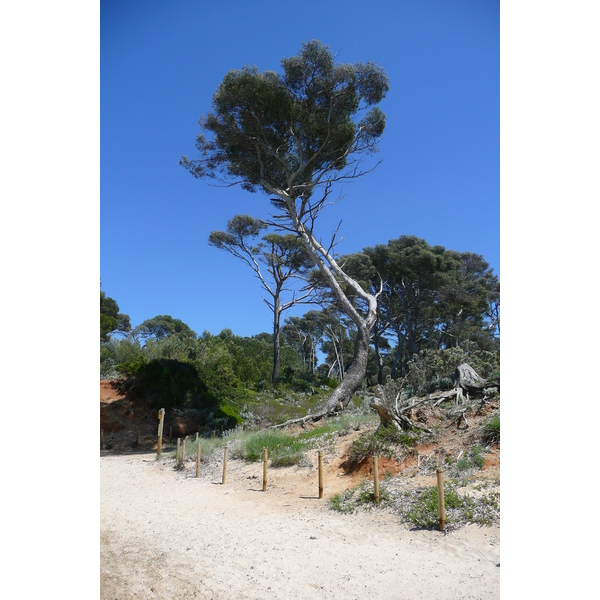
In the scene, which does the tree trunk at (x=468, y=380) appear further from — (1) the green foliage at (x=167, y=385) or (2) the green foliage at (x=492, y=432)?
(1) the green foliage at (x=167, y=385)

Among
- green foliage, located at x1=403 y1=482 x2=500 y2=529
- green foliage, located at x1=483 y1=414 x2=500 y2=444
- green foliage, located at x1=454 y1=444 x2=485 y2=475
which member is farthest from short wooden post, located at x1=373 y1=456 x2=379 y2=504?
green foliage, located at x1=483 y1=414 x2=500 y2=444

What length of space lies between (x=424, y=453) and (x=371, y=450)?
0.66m

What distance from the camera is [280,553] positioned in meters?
3.39

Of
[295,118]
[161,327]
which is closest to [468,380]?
[295,118]

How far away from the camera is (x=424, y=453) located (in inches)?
211

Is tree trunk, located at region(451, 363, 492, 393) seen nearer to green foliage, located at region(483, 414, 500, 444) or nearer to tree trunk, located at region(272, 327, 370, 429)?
green foliage, located at region(483, 414, 500, 444)

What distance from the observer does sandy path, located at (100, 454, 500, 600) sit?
272 centimetres

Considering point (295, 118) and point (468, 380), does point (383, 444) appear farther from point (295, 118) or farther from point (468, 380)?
point (295, 118)

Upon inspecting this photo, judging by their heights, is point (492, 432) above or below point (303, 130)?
below

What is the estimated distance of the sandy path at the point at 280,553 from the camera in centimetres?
272

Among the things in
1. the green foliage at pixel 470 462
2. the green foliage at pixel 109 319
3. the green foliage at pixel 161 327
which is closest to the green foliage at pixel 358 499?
the green foliage at pixel 470 462

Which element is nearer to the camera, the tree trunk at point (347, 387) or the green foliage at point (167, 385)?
the tree trunk at point (347, 387)

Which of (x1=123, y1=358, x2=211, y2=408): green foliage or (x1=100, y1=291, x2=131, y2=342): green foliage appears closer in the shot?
(x1=123, y1=358, x2=211, y2=408): green foliage
